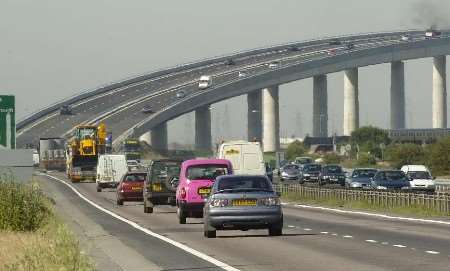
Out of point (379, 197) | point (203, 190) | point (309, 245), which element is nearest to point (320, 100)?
point (379, 197)

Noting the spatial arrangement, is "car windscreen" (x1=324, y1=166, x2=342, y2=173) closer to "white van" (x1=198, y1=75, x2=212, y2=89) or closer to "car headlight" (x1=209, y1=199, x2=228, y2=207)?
"car headlight" (x1=209, y1=199, x2=228, y2=207)

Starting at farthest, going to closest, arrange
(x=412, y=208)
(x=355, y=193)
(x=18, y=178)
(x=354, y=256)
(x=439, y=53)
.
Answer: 1. (x=439, y=53)
2. (x=355, y=193)
3. (x=412, y=208)
4. (x=18, y=178)
5. (x=354, y=256)

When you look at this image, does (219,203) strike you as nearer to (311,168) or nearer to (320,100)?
(311,168)

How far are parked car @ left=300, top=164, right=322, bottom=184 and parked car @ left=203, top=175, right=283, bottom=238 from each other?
62600mm

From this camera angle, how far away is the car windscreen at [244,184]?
31.1 metres

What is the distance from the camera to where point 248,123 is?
617ft

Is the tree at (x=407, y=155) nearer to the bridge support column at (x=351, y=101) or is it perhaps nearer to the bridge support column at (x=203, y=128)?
the bridge support column at (x=351, y=101)

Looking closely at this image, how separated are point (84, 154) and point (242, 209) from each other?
8100cm

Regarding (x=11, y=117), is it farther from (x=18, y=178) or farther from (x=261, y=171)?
(x=261, y=171)

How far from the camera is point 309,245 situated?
27484mm

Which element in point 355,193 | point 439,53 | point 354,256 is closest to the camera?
point 354,256

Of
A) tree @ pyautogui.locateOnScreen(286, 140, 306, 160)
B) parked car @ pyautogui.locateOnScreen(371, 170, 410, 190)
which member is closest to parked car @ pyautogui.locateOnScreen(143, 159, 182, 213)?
parked car @ pyautogui.locateOnScreen(371, 170, 410, 190)

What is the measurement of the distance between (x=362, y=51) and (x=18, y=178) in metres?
154

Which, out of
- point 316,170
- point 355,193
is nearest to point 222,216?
point 355,193
